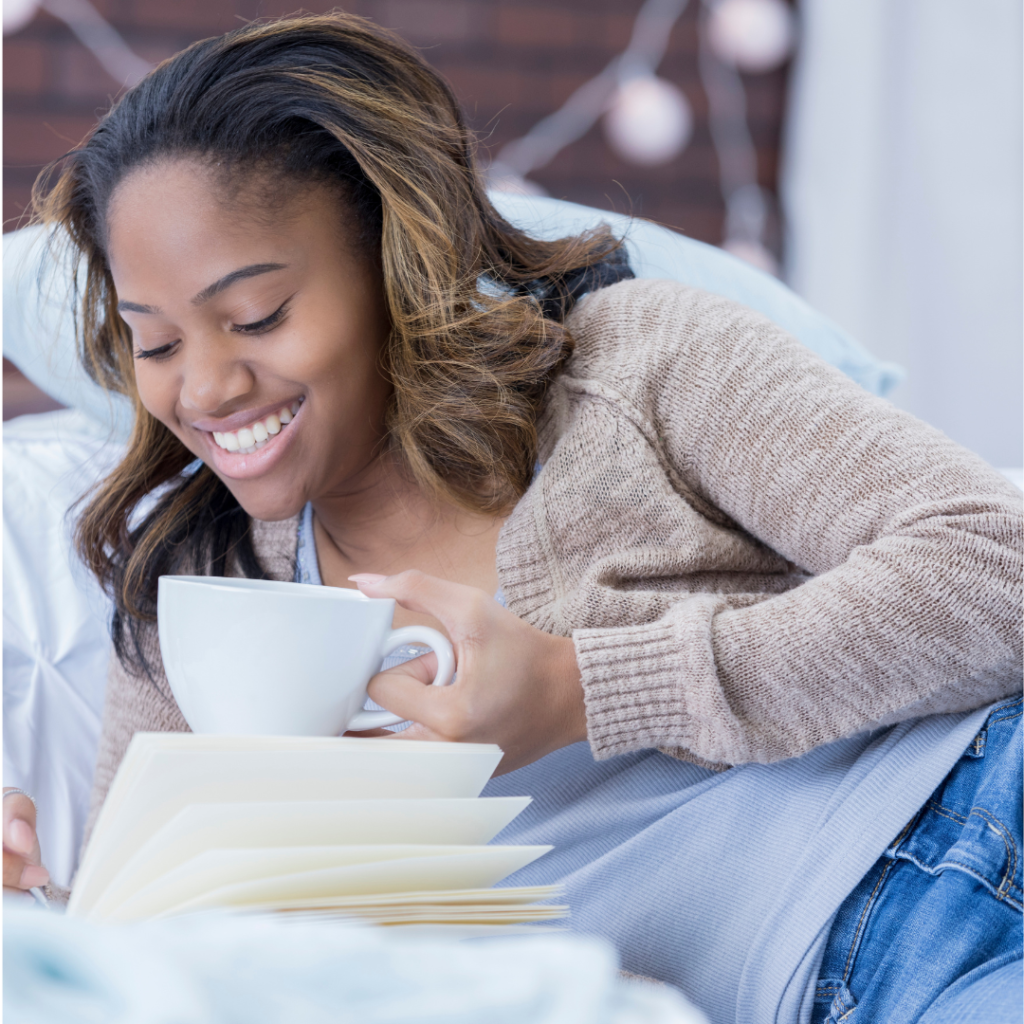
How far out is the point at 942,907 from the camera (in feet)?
2.22

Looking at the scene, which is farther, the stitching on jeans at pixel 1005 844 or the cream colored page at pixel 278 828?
the stitching on jeans at pixel 1005 844

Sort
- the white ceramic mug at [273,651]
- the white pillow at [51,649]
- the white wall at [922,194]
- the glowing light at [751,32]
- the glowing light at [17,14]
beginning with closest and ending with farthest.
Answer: the white ceramic mug at [273,651], the white pillow at [51,649], the glowing light at [17,14], the white wall at [922,194], the glowing light at [751,32]

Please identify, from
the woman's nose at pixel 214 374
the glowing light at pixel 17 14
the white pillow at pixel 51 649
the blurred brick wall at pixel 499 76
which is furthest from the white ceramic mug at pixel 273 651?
the glowing light at pixel 17 14

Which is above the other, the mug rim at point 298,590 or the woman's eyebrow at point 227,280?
the woman's eyebrow at point 227,280

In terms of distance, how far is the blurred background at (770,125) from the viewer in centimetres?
202

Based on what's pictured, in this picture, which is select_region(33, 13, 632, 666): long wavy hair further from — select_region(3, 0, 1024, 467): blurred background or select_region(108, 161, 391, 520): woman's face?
select_region(3, 0, 1024, 467): blurred background

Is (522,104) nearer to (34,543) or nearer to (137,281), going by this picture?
(34,543)

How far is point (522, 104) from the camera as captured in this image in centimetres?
217

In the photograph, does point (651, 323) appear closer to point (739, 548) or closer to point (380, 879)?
point (739, 548)

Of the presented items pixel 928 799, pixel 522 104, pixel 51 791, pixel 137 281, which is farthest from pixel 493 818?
pixel 522 104

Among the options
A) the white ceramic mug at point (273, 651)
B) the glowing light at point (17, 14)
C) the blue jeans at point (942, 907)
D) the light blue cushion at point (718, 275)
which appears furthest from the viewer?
the glowing light at point (17, 14)

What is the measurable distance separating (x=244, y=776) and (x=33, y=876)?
0.24m

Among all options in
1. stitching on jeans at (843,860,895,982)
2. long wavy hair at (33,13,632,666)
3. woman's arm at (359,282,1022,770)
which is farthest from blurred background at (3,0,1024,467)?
stitching on jeans at (843,860,895,982)

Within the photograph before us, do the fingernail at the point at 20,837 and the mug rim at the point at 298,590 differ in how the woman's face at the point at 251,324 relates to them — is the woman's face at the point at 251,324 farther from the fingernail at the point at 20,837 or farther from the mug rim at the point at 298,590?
the fingernail at the point at 20,837
